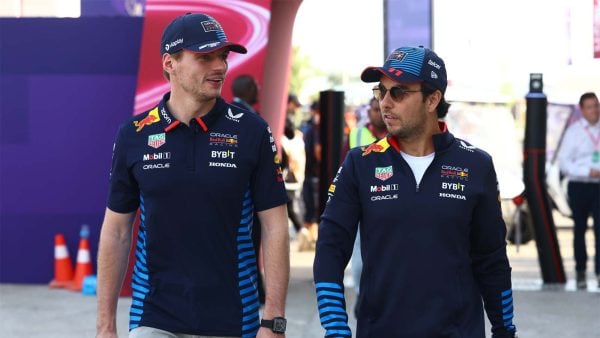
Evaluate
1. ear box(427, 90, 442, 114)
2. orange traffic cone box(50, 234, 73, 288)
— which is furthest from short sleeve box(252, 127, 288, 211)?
orange traffic cone box(50, 234, 73, 288)

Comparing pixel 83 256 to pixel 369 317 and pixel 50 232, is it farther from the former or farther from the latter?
pixel 369 317

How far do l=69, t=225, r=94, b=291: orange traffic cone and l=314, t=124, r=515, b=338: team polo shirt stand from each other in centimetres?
697

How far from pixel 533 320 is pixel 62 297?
14.1 ft

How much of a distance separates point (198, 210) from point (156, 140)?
0.34 metres

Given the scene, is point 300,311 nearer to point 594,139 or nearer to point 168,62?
point 594,139

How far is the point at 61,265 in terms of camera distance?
10922mm

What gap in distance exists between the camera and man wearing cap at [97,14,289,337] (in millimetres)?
4172

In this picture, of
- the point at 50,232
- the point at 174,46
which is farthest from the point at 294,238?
the point at 174,46

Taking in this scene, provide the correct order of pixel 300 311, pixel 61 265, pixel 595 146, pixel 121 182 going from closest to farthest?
pixel 121 182
pixel 300 311
pixel 61 265
pixel 595 146

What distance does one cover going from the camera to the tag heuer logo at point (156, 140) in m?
4.30

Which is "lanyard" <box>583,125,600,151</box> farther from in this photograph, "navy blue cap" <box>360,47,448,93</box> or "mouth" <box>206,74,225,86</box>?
"mouth" <box>206,74,225,86</box>

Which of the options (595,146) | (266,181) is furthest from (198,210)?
(595,146)

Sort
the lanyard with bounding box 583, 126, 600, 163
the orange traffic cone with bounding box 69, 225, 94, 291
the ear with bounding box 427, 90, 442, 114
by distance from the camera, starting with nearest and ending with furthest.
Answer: the ear with bounding box 427, 90, 442, 114 < the orange traffic cone with bounding box 69, 225, 94, 291 < the lanyard with bounding box 583, 126, 600, 163

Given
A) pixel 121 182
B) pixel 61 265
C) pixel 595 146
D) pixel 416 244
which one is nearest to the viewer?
pixel 416 244
